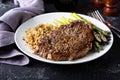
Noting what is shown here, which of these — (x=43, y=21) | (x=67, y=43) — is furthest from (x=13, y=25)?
(x=67, y=43)

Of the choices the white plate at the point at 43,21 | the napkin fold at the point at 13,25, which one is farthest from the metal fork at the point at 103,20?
the napkin fold at the point at 13,25

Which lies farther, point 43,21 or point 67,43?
point 43,21

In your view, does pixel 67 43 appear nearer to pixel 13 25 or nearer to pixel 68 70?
pixel 68 70

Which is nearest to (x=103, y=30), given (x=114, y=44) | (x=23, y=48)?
(x=114, y=44)

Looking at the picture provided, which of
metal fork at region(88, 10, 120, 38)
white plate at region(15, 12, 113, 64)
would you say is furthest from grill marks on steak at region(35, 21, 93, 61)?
metal fork at region(88, 10, 120, 38)

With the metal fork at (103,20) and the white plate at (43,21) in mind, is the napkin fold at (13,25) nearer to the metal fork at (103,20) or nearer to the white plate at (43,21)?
the white plate at (43,21)
